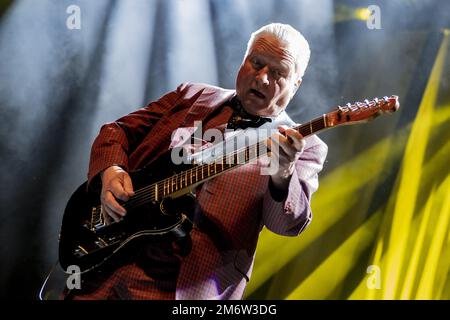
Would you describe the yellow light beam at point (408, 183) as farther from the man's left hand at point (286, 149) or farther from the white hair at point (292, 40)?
the man's left hand at point (286, 149)

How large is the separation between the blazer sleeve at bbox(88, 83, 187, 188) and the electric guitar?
0.11 m

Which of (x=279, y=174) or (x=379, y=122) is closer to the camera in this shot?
(x=279, y=174)

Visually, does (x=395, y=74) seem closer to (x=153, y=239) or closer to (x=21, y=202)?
(x=153, y=239)

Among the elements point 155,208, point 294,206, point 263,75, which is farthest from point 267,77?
point 155,208

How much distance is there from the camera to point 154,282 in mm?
2117

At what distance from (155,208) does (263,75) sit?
2.28 ft

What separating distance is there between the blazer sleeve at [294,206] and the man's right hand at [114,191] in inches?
21.8

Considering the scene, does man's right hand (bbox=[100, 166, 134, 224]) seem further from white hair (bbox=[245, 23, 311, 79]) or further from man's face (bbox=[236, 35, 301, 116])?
white hair (bbox=[245, 23, 311, 79])

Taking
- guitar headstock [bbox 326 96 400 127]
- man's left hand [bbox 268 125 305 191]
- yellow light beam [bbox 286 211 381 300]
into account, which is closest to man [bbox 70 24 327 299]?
man's left hand [bbox 268 125 305 191]

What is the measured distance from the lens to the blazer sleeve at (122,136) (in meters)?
2.39

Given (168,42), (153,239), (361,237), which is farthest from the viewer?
(168,42)

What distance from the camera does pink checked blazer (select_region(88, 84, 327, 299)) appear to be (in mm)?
2088
